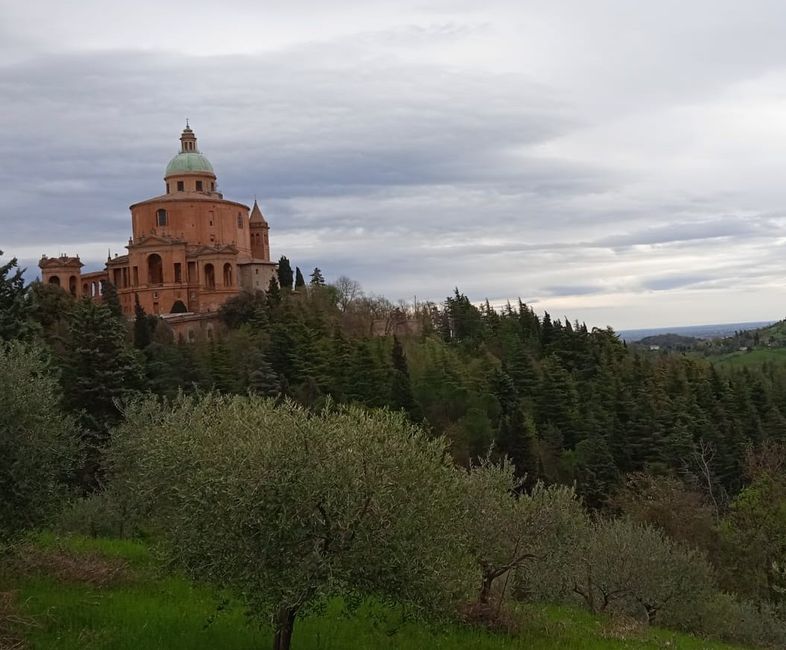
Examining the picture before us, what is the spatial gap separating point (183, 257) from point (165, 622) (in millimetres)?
61834

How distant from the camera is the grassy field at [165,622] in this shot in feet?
43.0

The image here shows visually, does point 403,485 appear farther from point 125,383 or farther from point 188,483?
point 125,383

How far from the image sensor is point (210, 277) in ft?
243

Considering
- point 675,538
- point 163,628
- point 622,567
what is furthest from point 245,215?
point 163,628

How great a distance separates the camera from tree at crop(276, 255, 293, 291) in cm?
7662

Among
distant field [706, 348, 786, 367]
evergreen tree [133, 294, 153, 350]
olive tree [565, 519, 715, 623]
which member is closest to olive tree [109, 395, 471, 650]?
olive tree [565, 519, 715, 623]

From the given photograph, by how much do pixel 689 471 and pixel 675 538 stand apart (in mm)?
18117

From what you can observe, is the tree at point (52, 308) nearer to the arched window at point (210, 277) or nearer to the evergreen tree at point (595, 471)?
the arched window at point (210, 277)

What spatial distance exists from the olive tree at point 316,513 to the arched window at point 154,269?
64.8 meters

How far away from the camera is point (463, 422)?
51531 millimetres

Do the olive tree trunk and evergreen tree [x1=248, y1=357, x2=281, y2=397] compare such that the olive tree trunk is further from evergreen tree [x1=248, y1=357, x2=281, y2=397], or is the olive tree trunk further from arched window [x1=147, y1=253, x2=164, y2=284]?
arched window [x1=147, y1=253, x2=164, y2=284]

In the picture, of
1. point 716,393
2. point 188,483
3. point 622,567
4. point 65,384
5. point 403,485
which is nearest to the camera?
point 403,485

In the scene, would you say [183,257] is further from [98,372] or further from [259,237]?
[98,372]

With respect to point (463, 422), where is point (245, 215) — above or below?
above
